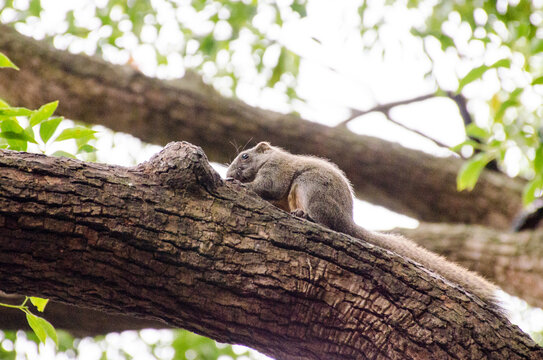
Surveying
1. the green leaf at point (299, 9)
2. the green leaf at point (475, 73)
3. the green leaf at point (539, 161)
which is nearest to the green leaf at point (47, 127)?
the green leaf at point (475, 73)

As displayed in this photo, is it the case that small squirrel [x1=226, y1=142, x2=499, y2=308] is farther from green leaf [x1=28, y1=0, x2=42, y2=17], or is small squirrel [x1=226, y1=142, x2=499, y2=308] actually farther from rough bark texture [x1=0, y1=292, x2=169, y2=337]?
green leaf [x1=28, y1=0, x2=42, y2=17]

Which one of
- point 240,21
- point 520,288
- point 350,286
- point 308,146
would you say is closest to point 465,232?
point 520,288

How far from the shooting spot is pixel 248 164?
4824 millimetres

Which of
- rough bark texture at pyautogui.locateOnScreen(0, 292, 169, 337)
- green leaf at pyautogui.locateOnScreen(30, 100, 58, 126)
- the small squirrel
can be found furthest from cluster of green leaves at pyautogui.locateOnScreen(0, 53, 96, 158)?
rough bark texture at pyautogui.locateOnScreen(0, 292, 169, 337)

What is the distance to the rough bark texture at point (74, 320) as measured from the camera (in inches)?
184

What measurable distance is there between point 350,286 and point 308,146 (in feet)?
15.1

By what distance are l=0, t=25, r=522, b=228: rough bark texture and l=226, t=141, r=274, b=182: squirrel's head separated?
6.77 ft

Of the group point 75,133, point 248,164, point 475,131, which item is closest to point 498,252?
point 475,131

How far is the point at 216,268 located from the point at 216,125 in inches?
181

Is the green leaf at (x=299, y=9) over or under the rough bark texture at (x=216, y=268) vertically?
over

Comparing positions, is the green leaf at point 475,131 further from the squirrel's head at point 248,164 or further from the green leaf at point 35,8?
the green leaf at point 35,8

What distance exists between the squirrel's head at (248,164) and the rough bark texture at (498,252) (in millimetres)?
2474

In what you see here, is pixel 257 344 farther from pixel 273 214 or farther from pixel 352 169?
pixel 352 169

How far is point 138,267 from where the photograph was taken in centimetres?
246
